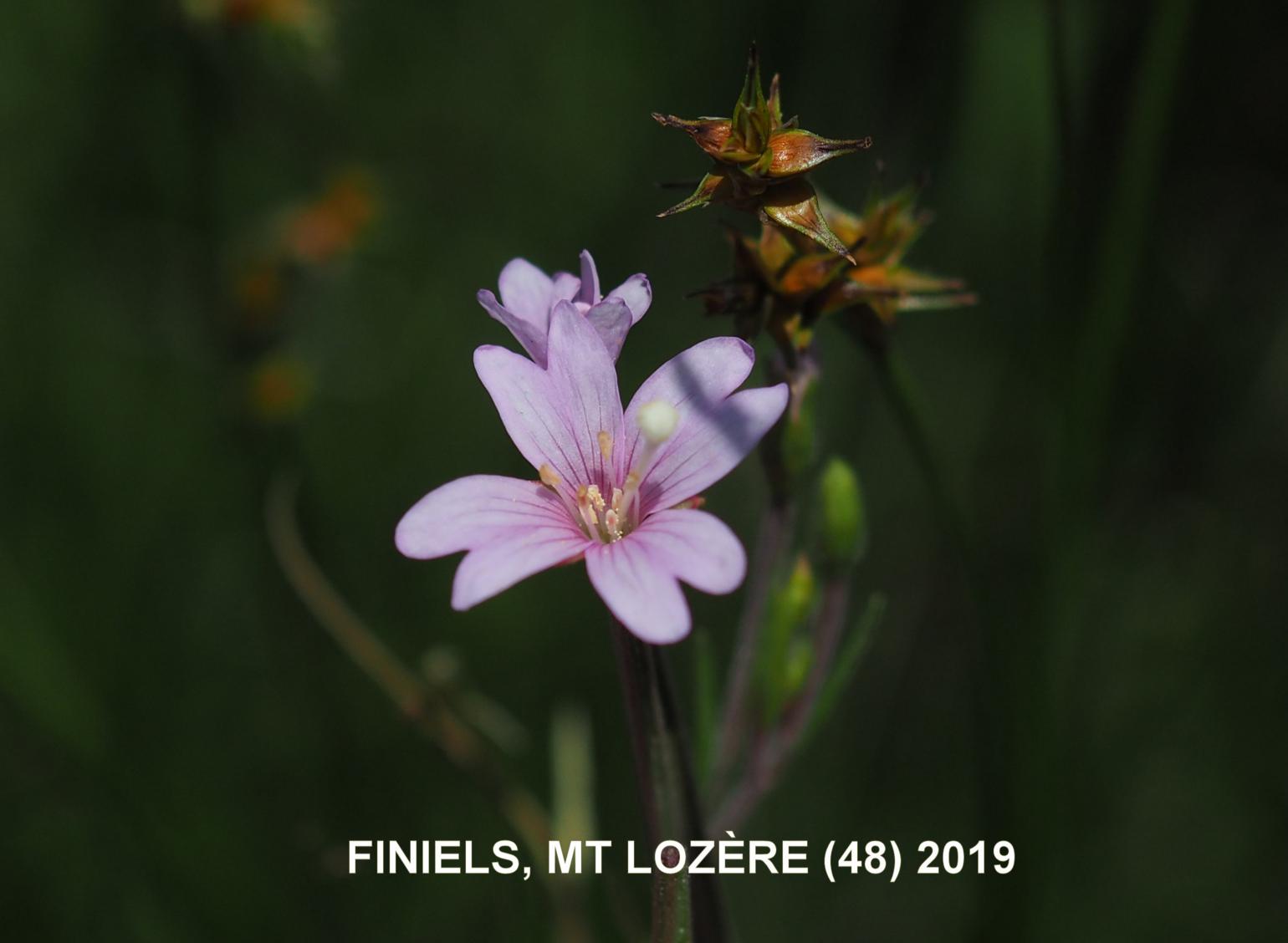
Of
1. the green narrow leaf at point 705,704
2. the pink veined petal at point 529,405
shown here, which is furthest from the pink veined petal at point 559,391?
the green narrow leaf at point 705,704

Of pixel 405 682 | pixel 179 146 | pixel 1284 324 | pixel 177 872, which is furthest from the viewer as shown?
pixel 1284 324

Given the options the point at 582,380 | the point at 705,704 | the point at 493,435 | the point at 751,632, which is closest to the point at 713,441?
the point at 582,380

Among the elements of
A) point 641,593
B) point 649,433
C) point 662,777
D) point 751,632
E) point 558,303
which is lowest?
point 662,777

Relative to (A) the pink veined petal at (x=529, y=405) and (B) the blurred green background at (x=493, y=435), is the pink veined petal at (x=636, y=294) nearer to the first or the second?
(A) the pink veined petal at (x=529, y=405)

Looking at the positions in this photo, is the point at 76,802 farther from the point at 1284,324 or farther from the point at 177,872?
the point at 1284,324

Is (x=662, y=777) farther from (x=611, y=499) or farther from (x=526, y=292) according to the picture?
(x=526, y=292)

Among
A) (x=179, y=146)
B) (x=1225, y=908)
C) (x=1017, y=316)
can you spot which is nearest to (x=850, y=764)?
(x=1225, y=908)
